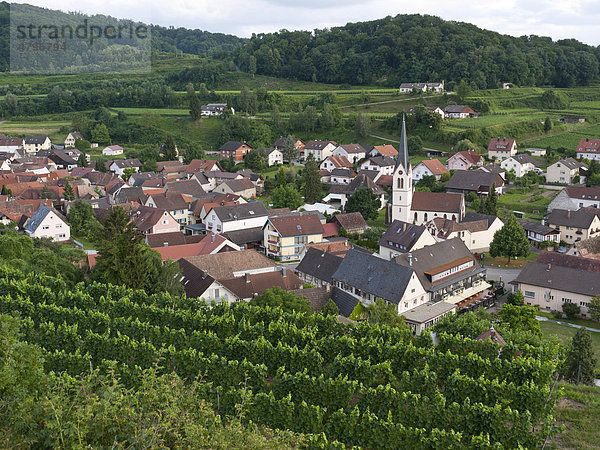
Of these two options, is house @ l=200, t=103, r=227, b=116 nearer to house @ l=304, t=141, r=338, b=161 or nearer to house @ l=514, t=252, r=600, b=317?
house @ l=304, t=141, r=338, b=161

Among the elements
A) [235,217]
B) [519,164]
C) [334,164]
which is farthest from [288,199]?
[519,164]

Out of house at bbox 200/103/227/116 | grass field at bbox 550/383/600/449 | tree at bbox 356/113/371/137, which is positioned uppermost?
house at bbox 200/103/227/116

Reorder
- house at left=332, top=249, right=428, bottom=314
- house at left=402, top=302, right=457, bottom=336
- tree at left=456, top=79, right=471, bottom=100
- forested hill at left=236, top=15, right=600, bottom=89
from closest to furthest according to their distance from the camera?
house at left=402, top=302, right=457, bottom=336 → house at left=332, top=249, right=428, bottom=314 → tree at left=456, top=79, right=471, bottom=100 → forested hill at left=236, top=15, right=600, bottom=89

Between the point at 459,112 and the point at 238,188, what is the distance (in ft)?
133

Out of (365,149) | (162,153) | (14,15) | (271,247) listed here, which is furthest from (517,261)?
(14,15)

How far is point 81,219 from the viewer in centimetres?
4672

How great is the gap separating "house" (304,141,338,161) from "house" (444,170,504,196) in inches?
869

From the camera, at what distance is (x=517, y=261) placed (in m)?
40.2

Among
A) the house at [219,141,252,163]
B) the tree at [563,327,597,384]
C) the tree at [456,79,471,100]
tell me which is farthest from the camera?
the tree at [456,79,471,100]

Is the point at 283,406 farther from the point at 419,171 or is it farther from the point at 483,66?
the point at 483,66

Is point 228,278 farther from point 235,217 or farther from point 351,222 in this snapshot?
point 351,222

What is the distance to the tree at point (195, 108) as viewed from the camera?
90956 mm

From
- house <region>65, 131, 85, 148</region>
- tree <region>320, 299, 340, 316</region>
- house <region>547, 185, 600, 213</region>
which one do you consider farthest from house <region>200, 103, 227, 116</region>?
tree <region>320, 299, 340, 316</region>

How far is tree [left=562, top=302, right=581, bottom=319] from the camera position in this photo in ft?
99.9
